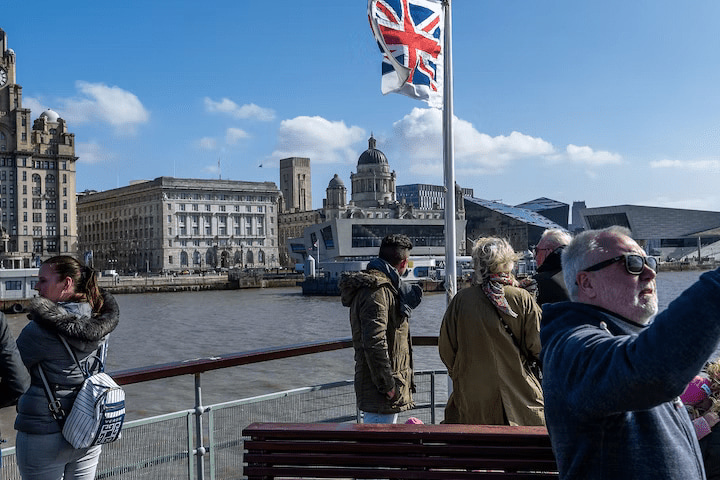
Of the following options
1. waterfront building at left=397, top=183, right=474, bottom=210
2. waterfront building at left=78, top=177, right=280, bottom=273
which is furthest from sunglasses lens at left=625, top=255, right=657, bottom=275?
waterfront building at left=397, top=183, right=474, bottom=210

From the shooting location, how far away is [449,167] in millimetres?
6312

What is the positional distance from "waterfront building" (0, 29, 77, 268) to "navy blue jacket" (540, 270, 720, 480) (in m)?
89.3

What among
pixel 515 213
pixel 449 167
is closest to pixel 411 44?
pixel 449 167

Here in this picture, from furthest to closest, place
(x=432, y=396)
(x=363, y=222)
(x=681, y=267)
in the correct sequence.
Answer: (x=681, y=267), (x=363, y=222), (x=432, y=396)

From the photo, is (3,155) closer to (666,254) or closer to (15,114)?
(15,114)

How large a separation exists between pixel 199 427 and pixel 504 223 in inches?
4770

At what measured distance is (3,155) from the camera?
85.4 metres

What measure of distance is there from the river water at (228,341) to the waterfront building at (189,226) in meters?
42.9

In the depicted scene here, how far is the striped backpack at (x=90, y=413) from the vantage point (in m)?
2.95

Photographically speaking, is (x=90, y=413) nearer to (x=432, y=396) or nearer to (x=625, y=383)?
(x=625, y=383)

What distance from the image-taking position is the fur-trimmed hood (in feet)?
9.59

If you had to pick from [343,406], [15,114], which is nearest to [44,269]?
[343,406]

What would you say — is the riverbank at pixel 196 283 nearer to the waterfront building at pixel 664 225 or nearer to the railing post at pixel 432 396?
the waterfront building at pixel 664 225

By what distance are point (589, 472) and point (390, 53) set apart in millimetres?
5666
